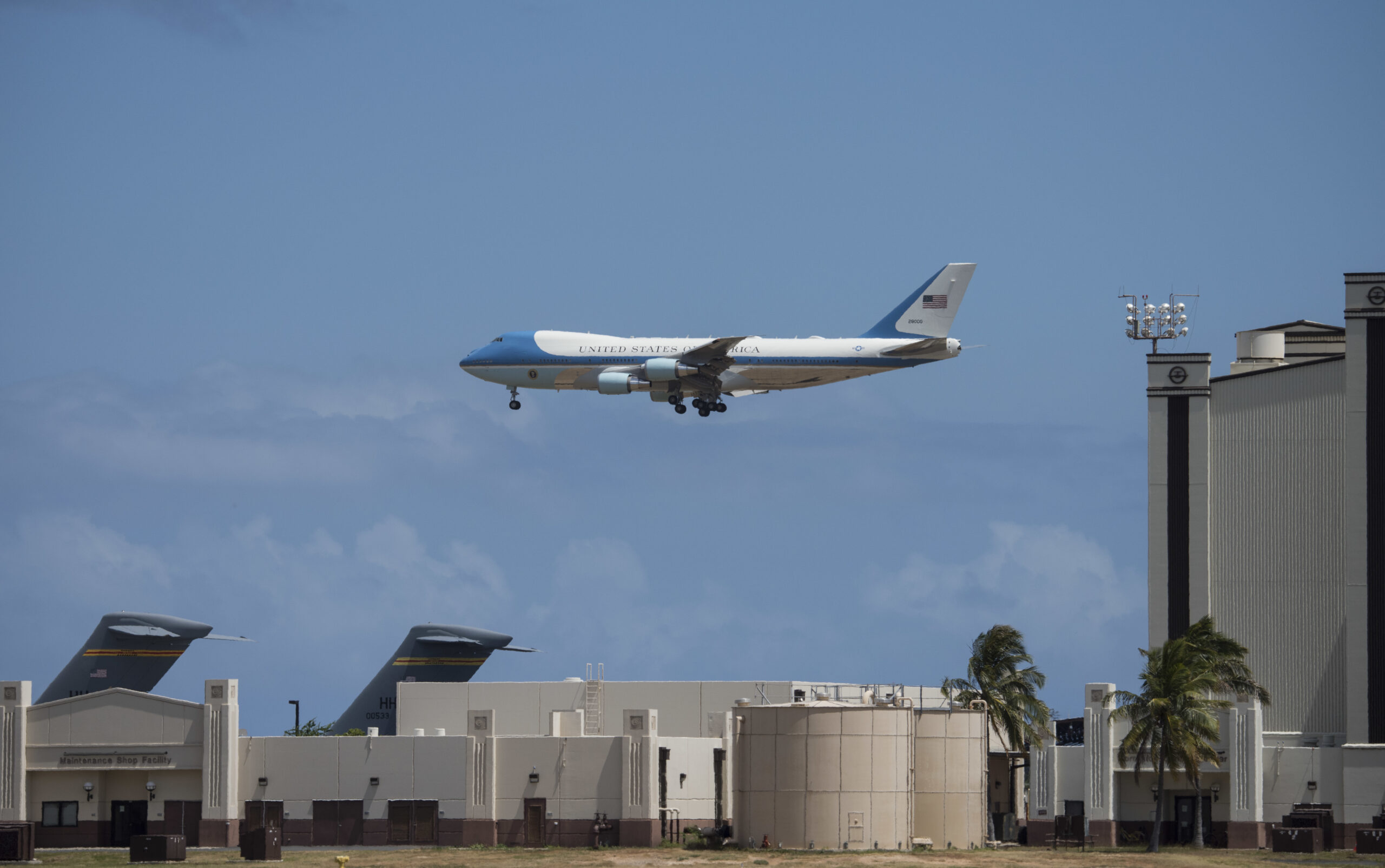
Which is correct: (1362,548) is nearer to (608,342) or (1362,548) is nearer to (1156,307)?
(1156,307)

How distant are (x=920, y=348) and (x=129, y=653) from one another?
111ft

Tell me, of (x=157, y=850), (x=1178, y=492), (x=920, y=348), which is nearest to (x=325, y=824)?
(x=157, y=850)

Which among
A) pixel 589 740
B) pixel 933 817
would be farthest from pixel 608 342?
pixel 933 817

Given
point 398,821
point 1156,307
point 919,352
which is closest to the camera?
point 398,821

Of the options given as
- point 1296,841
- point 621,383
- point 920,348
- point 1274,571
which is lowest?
point 1296,841

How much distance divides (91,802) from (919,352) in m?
36.6

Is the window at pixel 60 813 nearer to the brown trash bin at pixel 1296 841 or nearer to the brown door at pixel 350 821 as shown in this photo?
the brown door at pixel 350 821

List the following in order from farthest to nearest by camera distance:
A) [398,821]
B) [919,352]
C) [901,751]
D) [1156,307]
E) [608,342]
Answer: [1156,307], [608,342], [919,352], [398,821], [901,751]

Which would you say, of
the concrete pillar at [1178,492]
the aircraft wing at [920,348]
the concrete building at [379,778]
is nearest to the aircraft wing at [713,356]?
the aircraft wing at [920,348]

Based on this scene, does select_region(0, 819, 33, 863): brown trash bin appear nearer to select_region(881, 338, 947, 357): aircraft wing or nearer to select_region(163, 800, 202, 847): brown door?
select_region(163, 800, 202, 847): brown door

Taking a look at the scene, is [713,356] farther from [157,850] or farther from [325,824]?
[157,850]

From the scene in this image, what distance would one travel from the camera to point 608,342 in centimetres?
8319

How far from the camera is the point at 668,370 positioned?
7944 centimetres

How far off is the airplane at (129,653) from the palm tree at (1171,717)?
35.5m
